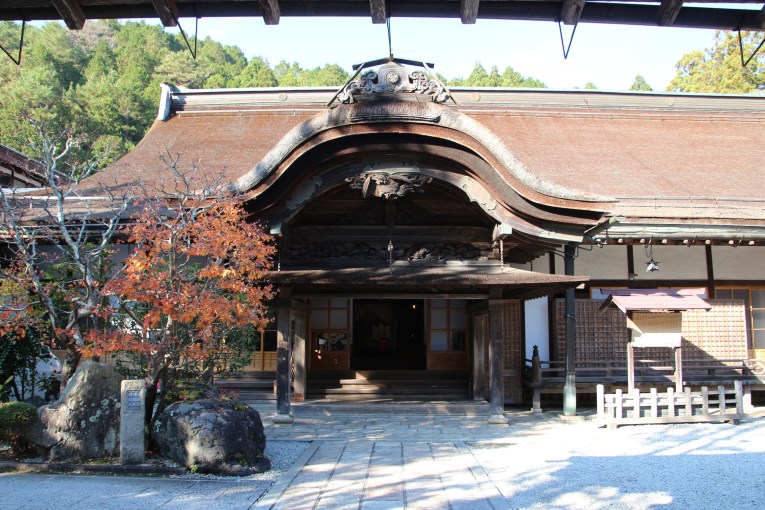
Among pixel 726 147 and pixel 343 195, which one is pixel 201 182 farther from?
pixel 726 147

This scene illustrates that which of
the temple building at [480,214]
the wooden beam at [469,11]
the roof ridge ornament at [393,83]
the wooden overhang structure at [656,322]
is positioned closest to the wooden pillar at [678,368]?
the wooden overhang structure at [656,322]

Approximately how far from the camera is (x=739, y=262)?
38.7 ft

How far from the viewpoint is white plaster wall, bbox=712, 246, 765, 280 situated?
11.8 m

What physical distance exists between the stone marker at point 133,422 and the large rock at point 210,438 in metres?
0.23

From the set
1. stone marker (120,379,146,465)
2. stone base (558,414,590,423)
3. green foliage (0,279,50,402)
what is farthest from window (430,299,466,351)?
stone marker (120,379,146,465)

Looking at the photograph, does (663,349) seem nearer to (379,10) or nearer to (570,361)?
(570,361)

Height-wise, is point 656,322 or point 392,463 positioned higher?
point 656,322

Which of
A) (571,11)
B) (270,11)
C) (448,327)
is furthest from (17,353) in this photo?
(571,11)

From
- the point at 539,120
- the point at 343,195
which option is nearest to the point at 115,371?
the point at 343,195

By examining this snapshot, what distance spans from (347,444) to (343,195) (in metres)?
3.69

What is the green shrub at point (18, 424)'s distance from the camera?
251 inches

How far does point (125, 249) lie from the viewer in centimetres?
1080

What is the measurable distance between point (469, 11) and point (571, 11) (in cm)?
61

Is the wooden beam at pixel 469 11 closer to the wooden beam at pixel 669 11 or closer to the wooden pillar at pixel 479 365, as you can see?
the wooden beam at pixel 669 11
